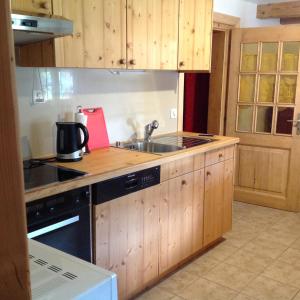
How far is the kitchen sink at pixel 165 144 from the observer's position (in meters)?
2.84

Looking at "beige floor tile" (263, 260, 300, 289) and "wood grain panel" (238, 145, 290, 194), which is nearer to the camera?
"beige floor tile" (263, 260, 300, 289)

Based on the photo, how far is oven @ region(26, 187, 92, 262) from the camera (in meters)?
1.65

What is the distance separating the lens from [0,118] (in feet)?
1.68

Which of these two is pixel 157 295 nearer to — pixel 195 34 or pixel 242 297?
pixel 242 297

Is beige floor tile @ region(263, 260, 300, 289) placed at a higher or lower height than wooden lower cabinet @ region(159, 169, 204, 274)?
lower

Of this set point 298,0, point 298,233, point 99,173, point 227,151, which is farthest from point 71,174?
point 298,0

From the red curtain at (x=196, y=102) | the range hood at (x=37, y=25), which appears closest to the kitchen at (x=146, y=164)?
the range hood at (x=37, y=25)

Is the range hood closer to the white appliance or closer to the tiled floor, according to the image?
the white appliance

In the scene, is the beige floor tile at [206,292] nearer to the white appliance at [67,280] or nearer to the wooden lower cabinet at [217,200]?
the wooden lower cabinet at [217,200]

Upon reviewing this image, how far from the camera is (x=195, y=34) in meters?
2.99

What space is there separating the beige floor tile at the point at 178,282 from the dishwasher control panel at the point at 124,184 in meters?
0.77

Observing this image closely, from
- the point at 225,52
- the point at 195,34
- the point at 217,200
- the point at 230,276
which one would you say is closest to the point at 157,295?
the point at 230,276

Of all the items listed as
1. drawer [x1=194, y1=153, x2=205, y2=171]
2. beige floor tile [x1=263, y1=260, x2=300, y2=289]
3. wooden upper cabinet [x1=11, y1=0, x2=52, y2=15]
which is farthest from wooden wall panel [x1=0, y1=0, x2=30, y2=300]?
beige floor tile [x1=263, y1=260, x2=300, y2=289]

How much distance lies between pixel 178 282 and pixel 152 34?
178cm
